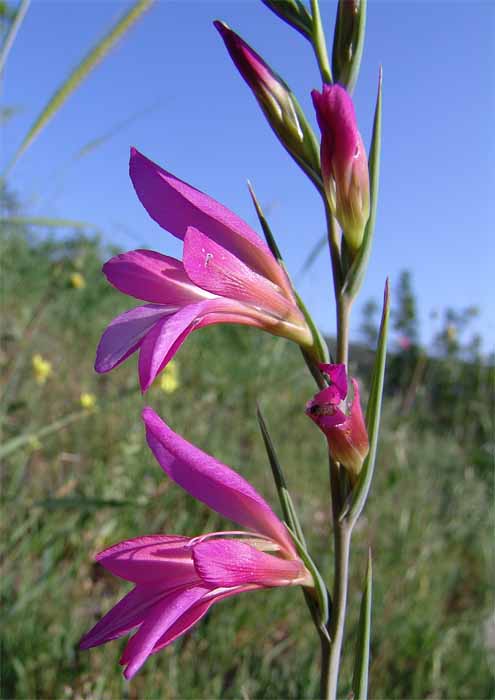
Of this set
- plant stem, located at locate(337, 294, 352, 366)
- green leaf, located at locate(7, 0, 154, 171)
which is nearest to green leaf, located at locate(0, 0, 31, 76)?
green leaf, located at locate(7, 0, 154, 171)

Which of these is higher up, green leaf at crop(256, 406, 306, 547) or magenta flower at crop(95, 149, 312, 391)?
magenta flower at crop(95, 149, 312, 391)

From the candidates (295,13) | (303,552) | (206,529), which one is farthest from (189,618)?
(206,529)

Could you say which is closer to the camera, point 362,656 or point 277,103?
point 362,656

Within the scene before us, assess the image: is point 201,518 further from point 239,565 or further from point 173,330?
point 173,330

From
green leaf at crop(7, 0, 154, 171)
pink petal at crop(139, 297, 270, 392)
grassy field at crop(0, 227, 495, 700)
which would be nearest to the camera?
pink petal at crop(139, 297, 270, 392)

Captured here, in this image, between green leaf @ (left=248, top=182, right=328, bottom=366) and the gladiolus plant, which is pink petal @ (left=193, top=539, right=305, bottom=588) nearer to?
the gladiolus plant

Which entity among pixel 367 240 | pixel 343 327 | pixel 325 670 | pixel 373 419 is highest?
pixel 367 240
